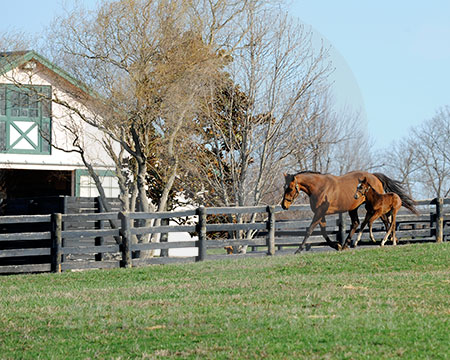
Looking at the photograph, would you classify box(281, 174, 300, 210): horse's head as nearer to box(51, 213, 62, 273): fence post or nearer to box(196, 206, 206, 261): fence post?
box(196, 206, 206, 261): fence post

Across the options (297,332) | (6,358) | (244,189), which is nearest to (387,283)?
(297,332)

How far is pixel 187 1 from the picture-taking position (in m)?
24.1

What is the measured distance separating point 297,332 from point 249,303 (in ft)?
8.32

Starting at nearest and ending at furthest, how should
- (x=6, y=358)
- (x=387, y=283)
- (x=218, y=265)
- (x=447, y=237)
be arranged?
(x=6, y=358) → (x=387, y=283) → (x=218, y=265) → (x=447, y=237)

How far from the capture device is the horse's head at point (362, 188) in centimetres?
1939

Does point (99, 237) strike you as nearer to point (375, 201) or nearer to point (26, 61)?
point (375, 201)

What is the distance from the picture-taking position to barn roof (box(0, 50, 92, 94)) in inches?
944

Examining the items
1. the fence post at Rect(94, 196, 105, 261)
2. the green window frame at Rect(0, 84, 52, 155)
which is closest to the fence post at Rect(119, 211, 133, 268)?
the fence post at Rect(94, 196, 105, 261)

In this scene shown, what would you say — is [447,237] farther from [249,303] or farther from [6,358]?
[6,358]

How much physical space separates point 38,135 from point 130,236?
1183 cm

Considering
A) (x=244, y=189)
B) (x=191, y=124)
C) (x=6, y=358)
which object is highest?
(x=191, y=124)

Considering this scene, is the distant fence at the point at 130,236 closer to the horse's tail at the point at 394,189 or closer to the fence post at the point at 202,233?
the fence post at the point at 202,233

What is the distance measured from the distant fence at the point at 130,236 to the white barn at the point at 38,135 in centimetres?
455

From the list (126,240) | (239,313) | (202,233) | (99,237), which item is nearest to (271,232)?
(202,233)
